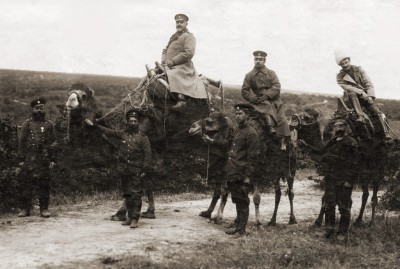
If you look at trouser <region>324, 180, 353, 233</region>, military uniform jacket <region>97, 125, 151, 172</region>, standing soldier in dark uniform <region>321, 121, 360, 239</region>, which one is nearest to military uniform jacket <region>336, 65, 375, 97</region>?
standing soldier in dark uniform <region>321, 121, 360, 239</region>

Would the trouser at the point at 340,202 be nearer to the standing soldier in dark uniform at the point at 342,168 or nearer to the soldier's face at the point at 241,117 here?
the standing soldier in dark uniform at the point at 342,168

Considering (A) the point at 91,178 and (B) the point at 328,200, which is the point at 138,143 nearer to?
(B) the point at 328,200

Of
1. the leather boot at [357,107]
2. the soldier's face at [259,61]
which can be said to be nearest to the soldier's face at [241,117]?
the soldier's face at [259,61]

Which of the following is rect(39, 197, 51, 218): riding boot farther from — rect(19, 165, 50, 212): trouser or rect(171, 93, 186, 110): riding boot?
rect(171, 93, 186, 110): riding boot

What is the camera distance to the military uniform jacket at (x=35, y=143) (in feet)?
32.8

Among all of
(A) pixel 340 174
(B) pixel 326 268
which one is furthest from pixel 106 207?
(B) pixel 326 268

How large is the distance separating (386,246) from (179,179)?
27.2 feet

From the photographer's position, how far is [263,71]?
10930 millimetres

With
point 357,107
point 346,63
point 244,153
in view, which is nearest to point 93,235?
point 244,153

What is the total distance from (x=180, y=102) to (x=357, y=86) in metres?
3.57

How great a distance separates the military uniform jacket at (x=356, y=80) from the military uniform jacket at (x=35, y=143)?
19.2ft

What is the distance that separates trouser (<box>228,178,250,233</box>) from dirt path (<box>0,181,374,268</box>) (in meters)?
0.39

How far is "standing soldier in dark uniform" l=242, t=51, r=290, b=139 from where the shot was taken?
10.6 m

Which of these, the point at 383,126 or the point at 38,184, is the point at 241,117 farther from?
the point at 38,184
